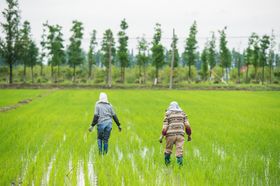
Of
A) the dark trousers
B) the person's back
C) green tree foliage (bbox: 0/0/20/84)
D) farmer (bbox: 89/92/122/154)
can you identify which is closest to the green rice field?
the dark trousers

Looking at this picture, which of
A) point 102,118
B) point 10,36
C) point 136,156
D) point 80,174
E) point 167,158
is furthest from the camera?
point 10,36

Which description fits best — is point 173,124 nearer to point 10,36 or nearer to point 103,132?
point 103,132

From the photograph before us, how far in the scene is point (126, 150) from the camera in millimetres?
10664

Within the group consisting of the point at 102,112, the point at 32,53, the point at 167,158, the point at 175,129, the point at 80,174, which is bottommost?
the point at 80,174

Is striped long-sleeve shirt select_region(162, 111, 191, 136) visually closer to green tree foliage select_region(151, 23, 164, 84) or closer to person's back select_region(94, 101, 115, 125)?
person's back select_region(94, 101, 115, 125)

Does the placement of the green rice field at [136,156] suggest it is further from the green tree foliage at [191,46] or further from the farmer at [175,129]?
the green tree foliage at [191,46]

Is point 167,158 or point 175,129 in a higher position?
point 175,129

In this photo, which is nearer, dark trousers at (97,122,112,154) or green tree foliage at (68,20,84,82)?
dark trousers at (97,122,112,154)

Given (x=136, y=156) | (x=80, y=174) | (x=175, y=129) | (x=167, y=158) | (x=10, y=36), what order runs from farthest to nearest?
(x=10, y=36) < (x=136, y=156) < (x=167, y=158) < (x=175, y=129) < (x=80, y=174)

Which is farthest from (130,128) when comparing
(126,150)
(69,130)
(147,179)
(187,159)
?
(147,179)

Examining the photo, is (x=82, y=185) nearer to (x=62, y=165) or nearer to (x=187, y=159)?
(x=62, y=165)

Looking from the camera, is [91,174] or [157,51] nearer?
[91,174]

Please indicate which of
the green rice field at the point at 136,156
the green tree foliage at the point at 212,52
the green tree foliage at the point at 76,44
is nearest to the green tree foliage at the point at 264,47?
the green tree foliage at the point at 212,52

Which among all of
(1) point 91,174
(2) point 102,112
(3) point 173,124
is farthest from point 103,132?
(3) point 173,124
